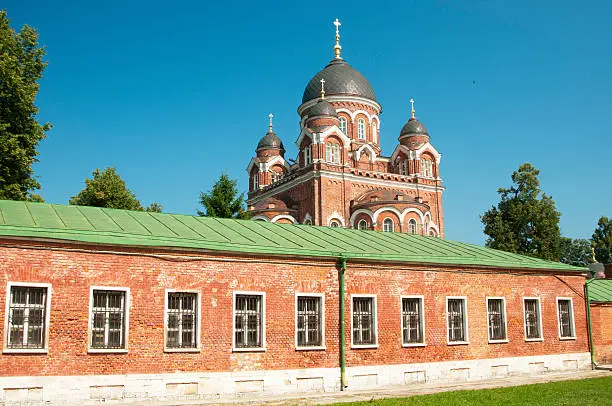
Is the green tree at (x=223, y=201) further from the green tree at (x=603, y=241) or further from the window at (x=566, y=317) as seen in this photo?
the green tree at (x=603, y=241)

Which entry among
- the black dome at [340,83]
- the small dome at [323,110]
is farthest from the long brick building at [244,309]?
the black dome at [340,83]

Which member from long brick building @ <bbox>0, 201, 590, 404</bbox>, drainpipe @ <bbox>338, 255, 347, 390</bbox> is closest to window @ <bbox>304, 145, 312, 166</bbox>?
long brick building @ <bbox>0, 201, 590, 404</bbox>

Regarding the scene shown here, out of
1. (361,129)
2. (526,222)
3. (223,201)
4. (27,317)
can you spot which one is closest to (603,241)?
(526,222)

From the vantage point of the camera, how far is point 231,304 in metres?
16.0

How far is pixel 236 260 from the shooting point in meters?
16.2

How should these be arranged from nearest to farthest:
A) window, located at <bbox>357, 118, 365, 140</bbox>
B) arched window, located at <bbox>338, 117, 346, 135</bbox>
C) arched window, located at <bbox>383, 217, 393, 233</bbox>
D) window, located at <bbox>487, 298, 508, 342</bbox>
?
window, located at <bbox>487, 298, 508, 342</bbox> < arched window, located at <bbox>383, 217, 393, 233</bbox> < arched window, located at <bbox>338, 117, 346, 135</bbox> < window, located at <bbox>357, 118, 365, 140</bbox>

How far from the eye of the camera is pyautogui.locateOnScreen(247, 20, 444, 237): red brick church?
44.2m

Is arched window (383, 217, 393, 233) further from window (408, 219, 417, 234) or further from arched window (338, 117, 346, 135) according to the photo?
arched window (338, 117, 346, 135)

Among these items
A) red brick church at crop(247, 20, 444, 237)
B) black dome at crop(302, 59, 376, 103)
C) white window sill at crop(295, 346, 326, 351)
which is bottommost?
white window sill at crop(295, 346, 326, 351)

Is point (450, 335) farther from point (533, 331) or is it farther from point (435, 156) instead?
point (435, 156)

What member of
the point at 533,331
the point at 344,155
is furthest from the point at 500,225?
the point at 533,331

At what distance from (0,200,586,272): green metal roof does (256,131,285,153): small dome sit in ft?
105

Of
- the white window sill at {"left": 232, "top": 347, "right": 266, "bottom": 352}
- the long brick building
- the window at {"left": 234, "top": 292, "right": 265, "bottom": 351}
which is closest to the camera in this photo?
the long brick building

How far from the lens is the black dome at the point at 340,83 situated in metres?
52.2
